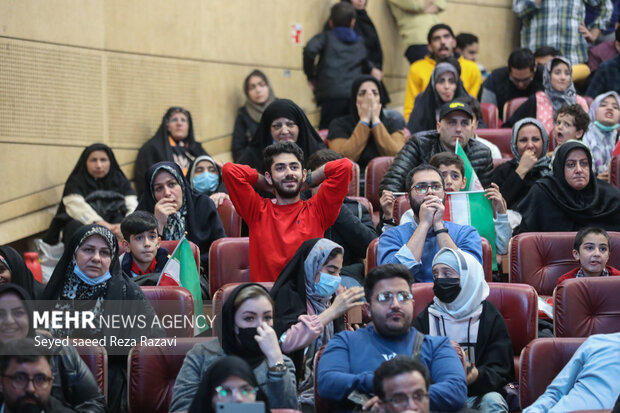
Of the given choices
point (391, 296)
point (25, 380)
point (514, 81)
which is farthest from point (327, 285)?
point (514, 81)

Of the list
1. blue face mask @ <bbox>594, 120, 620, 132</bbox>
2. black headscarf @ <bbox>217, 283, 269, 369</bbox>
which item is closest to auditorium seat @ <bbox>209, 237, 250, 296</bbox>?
black headscarf @ <bbox>217, 283, 269, 369</bbox>

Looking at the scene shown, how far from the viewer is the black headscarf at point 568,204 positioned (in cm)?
549

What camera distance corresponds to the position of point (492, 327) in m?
3.92

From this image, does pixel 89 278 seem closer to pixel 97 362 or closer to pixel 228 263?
pixel 97 362

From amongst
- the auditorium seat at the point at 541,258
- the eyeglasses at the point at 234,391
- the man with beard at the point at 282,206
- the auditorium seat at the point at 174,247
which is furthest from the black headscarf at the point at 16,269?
the auditorium seat at the point at 541,258

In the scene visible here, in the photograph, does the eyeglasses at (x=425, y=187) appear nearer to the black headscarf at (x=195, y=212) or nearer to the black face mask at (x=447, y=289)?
the black face mask at (x=447, y=289)

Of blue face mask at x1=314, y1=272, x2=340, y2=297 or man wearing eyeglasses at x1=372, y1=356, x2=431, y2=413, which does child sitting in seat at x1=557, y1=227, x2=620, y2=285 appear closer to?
blue face mask at x1=314, y1=272, x2=340, y2=297

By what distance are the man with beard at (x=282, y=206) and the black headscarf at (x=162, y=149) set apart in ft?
8.56

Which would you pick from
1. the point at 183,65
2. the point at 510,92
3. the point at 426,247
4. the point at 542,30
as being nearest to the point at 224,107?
the point at 183,65

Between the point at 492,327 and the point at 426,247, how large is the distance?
786 mm

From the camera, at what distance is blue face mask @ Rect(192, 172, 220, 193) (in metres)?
6.43

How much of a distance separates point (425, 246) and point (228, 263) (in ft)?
3.50

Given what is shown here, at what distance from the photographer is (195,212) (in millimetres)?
5680

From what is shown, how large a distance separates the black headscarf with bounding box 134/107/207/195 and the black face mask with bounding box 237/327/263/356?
4.12m
